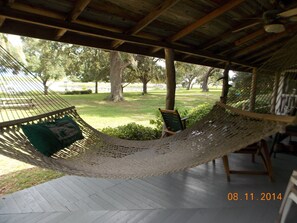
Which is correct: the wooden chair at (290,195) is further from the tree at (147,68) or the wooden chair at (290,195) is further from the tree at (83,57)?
the tree at (83,57)

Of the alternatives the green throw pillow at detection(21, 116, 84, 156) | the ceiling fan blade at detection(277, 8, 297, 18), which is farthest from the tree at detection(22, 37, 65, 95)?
the ceiling fan blade at detection(277, 8, 297, 18)

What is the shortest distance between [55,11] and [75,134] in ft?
3.77

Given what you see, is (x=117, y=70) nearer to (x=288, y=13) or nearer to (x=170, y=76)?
(x=170, y=76)

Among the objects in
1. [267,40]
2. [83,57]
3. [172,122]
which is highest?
[83,57]

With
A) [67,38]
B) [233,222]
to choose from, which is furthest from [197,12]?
[233,222]

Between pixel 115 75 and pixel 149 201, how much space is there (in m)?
9.45

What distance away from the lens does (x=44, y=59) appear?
39.2ft

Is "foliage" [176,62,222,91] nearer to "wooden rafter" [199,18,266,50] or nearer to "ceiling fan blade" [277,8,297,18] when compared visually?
"wooden rafter" [199,18,266,50]

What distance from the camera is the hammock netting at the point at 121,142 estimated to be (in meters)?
1.57

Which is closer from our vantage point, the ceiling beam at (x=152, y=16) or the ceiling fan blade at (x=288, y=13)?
the ceiling fan blade at (x=288, y=13)

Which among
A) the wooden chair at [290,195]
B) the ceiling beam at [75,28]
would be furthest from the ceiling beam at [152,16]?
the wooden chair at [290,195]

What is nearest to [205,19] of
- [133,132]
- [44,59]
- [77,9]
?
[77,9]

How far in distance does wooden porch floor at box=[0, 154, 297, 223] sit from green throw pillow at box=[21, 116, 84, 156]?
0.51 meters

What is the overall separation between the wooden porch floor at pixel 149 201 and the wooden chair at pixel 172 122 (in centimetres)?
71
